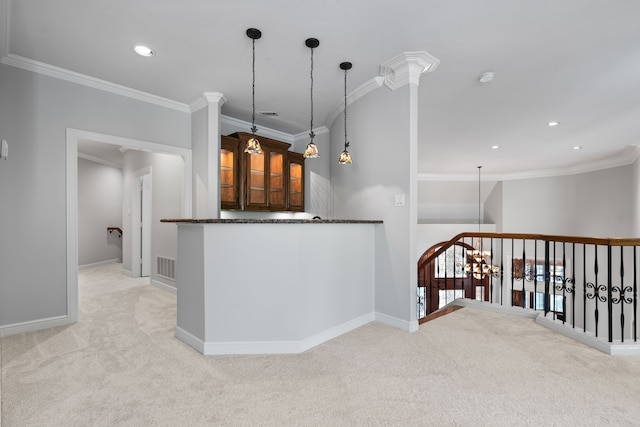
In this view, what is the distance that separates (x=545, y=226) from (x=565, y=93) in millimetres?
6272

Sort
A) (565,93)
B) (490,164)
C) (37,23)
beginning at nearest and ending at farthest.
→ (37,23)
(565,93)
(490,164)

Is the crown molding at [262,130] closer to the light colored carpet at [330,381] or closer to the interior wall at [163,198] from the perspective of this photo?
the interior wall at [163,198]

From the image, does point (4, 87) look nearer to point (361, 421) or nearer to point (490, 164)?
point (361, 421)

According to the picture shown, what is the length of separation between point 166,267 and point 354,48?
4.01 meters

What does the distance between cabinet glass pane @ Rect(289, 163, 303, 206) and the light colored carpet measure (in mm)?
2628

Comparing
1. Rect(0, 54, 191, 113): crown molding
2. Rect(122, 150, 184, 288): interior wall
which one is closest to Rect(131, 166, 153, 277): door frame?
Rect(122, 150, 184, 288): interior wall

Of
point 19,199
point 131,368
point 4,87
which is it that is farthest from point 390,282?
point 4,87

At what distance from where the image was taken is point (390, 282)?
119 inches

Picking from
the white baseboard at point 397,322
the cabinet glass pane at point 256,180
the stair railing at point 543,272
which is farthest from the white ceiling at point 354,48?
the white baseboard at point 397,322

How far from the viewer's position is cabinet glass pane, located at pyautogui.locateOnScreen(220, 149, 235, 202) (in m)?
4.01

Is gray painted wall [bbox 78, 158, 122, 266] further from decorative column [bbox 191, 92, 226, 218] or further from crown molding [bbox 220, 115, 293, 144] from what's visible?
decorative column [bbox 191, 92, 226, 218]

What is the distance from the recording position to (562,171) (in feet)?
26.1

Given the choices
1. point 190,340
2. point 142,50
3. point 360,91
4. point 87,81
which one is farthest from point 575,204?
point 87,81

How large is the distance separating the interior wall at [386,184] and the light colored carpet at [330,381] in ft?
1.41
